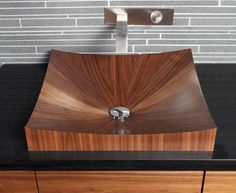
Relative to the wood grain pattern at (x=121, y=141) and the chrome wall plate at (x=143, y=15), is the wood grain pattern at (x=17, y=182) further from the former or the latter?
the chrome wall plate at (x=143, y=15)

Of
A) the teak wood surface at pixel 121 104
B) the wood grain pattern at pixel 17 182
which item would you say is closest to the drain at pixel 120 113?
the teak wood surface at pixel 121 104

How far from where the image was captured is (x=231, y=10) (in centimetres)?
127

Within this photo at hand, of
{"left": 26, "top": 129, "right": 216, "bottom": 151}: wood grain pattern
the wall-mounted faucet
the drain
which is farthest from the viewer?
the wall-mounted faucet

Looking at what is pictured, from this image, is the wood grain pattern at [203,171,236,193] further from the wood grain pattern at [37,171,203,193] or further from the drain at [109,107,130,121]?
the drain at [109,107,130,121]

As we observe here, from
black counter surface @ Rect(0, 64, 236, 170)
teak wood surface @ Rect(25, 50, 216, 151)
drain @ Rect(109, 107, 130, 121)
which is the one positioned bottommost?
black counter surface @ Rect(0, 64, 236, 170)

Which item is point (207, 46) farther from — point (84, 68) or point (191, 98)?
point (84, 68)

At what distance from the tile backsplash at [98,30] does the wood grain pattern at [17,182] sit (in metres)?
0.56

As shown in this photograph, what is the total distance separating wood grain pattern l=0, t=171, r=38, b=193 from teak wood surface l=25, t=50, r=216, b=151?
0.09m

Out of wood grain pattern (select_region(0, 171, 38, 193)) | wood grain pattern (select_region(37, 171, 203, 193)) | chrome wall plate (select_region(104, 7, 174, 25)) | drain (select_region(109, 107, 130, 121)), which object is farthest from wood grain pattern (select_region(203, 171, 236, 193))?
chrome wall plate (select_region(104, 7, 174, 25))

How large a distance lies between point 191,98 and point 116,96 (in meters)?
0.24

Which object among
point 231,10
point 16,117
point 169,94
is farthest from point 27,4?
point 231,10

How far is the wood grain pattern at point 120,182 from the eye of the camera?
37.0 inches

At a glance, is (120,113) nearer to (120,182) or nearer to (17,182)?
(120,182)

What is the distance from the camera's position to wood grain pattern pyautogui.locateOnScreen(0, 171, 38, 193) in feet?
3.11
